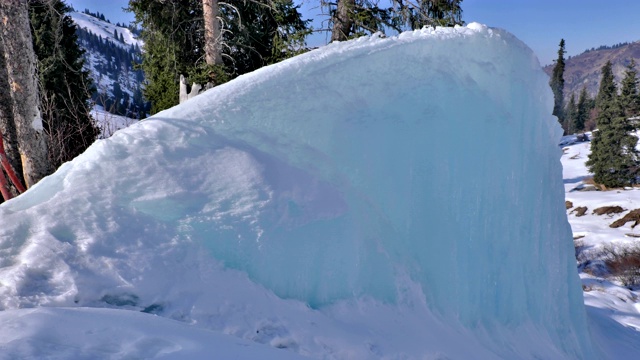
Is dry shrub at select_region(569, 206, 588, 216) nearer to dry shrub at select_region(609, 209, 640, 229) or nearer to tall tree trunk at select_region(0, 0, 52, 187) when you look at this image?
dry shrub at select_region(609, 209, 640, 229)

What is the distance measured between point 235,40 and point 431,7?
425 cm

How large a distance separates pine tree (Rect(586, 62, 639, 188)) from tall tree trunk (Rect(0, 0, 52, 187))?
119 feet

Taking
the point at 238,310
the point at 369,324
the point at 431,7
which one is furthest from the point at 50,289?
the point at 431,7

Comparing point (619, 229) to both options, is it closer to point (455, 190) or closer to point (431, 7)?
point (431, 7)

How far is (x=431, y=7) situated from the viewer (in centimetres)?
931

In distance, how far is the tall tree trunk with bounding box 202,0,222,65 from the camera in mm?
7445

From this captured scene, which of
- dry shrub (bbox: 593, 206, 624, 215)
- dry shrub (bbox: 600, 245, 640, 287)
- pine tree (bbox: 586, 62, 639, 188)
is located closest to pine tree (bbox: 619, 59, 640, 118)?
pine tree (bbox: 586, 62, 639, 188)

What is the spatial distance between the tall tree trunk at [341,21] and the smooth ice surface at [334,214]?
4.88 metres

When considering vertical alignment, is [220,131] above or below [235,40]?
below

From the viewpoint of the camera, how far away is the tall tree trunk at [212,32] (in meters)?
7.45

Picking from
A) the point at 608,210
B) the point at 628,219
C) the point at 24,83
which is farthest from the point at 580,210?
the point at 24,83

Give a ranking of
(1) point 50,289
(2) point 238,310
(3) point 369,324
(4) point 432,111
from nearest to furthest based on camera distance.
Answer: (1) point 50,289
(2) point 238,310
(3) point 369,324
(4) point 432,111

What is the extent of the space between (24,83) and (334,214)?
407 centimetres

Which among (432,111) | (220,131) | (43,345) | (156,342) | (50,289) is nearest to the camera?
(43,345)
